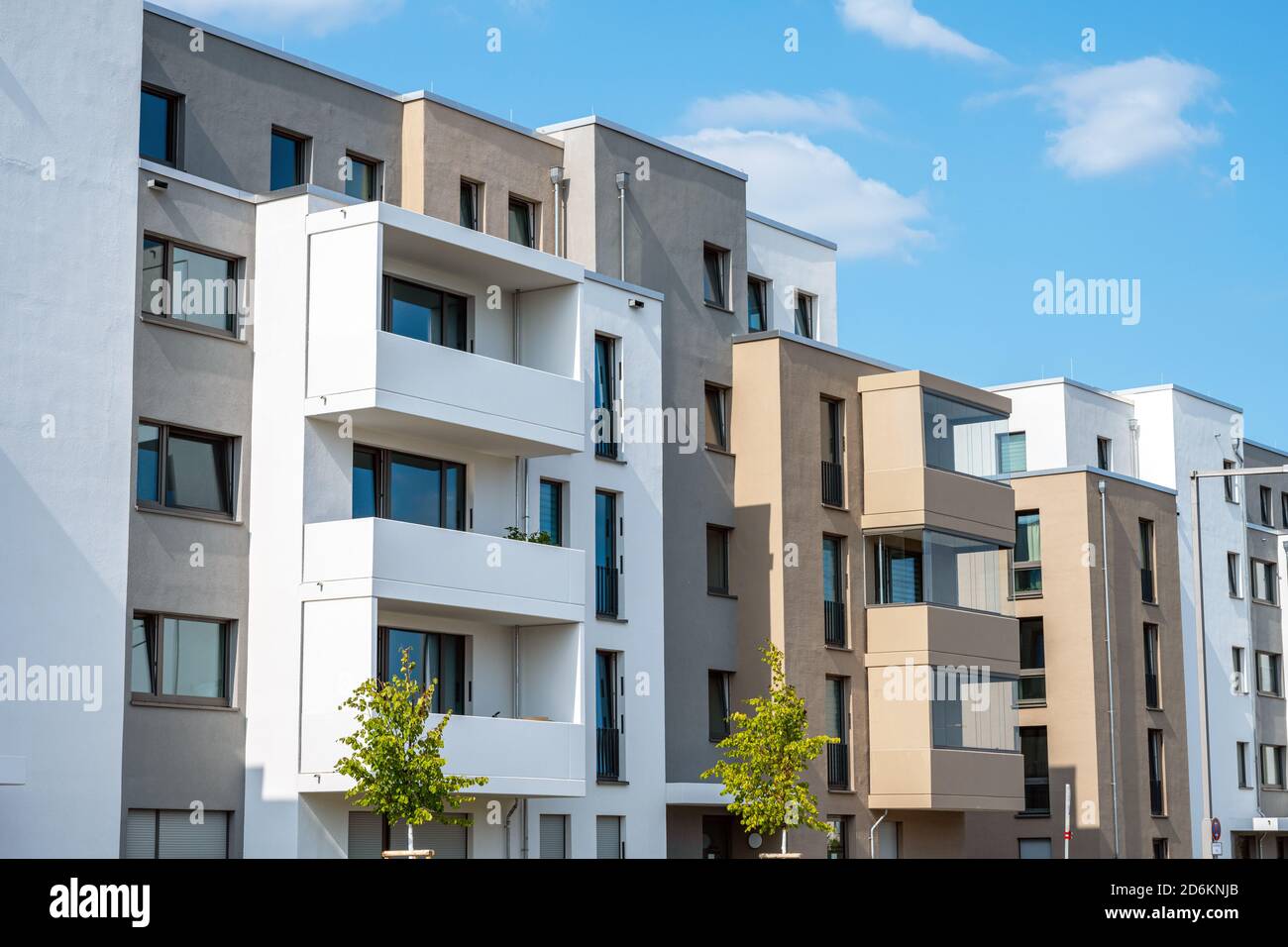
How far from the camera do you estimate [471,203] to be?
33531 millimetres

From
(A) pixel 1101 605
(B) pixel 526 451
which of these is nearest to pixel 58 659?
(B) pixel 526 451

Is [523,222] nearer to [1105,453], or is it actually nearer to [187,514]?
[187,514]

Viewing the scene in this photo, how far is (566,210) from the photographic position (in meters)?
35.1

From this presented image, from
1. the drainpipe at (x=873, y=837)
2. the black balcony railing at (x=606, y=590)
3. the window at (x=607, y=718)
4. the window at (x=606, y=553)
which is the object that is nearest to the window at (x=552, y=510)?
the window at (x=606, y=553)

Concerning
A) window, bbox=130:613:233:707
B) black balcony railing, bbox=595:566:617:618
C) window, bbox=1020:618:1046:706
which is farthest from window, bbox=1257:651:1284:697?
window, bbox=130:613:233:707

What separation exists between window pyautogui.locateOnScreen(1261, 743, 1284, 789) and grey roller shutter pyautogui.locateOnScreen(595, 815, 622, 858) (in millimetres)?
30859

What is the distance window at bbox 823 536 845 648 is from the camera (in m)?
37.0

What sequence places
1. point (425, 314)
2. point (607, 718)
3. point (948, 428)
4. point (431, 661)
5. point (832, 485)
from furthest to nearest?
point (948, 428)
point (832, 485)
point (607, 718)
point (425, 314)
point (431, 661)

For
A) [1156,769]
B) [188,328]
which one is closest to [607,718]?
[188,328]

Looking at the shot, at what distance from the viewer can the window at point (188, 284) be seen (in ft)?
86.7

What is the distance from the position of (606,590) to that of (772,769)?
14.7 feet

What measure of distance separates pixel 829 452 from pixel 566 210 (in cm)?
776
